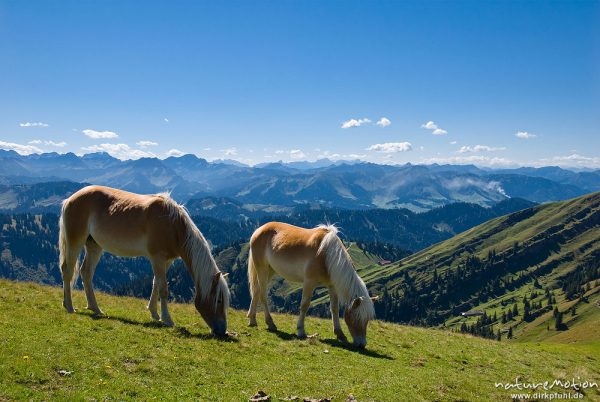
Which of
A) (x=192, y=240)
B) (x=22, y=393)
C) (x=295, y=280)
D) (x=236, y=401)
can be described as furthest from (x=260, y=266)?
(x=22, y=393)

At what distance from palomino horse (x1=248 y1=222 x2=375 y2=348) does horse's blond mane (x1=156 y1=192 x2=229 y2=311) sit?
400 centimetres

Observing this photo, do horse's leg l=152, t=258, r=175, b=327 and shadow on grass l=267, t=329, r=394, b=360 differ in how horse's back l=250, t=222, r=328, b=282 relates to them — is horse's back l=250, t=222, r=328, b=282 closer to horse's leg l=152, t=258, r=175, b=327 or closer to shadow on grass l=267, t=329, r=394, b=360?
shadow on grass l=267, t=329, r=394, b=360


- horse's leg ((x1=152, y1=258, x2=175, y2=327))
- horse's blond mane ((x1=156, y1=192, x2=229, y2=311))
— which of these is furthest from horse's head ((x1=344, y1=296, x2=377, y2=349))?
horse's leg ((x1=152, y1=258, x2=175, y2=327))

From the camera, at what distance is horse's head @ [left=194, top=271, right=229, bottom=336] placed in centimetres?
1638

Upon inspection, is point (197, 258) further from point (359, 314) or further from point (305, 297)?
point (359, 314)

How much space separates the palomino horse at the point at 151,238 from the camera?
16.6m

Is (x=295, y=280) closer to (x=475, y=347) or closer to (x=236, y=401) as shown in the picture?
(x=236, y=401)

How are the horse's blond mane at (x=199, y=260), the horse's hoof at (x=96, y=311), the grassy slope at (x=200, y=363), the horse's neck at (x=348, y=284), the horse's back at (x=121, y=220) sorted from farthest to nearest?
the horse's neck at (x=348, y=284)
the horse's hoof at (x=96, y=311)
the horse's back at (x=121, y=220)
the horse's blond mane at (x=199, y=260)
the grassy slope at (x=200, y=363)

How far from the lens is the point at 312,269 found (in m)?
18.9

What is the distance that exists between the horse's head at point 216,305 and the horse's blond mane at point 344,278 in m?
4.87

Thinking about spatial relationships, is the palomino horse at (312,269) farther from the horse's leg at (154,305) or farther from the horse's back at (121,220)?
the horse's back at (121,220)

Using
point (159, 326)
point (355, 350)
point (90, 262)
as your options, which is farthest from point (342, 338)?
point (90, 262)

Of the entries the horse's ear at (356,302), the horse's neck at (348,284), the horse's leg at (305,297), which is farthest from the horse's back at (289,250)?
the horse's ear at (356,302)

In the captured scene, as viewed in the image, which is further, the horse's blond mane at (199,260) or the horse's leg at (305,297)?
the horse's leg at (305,297)
